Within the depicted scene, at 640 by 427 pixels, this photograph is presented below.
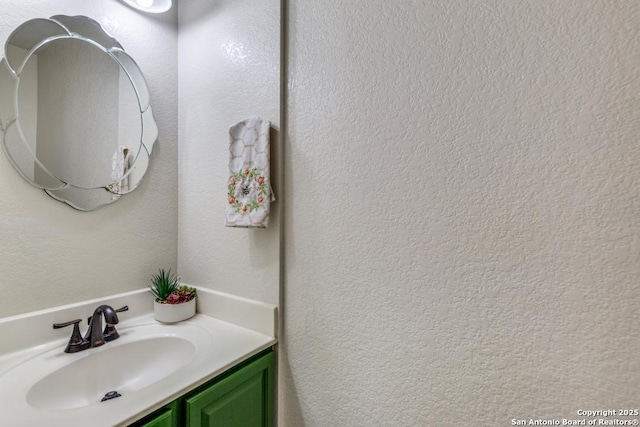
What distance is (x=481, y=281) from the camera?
0.73 metres

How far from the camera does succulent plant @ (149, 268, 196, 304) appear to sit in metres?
1.19

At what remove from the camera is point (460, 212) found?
0.75 m

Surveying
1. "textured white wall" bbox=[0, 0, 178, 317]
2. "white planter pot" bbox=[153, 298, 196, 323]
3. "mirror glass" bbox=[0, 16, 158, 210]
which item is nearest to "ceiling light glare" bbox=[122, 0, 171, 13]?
"textured white wall" bbox=[0, 0, 178, 317]

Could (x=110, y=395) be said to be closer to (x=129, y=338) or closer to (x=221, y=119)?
(x=129, y=338)

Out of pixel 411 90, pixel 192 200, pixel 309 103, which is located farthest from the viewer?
pixel 192 200

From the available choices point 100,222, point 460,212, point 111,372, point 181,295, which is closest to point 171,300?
point 181,295

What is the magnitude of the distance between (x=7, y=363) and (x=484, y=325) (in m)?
1.36

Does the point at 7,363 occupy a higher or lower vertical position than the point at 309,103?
lower

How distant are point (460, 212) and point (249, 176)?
0.71m

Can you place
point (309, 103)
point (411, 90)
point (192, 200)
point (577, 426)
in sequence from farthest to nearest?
point (192, 200), point (309, 103), point (411, 90), point (577, 426)

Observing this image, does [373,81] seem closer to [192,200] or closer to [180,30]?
[192,200]

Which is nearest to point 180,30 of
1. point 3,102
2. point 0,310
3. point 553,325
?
point 3,102

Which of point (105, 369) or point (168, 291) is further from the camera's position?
point (168, 291)

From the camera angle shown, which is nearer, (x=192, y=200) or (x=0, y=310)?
(x=0, y=310)
